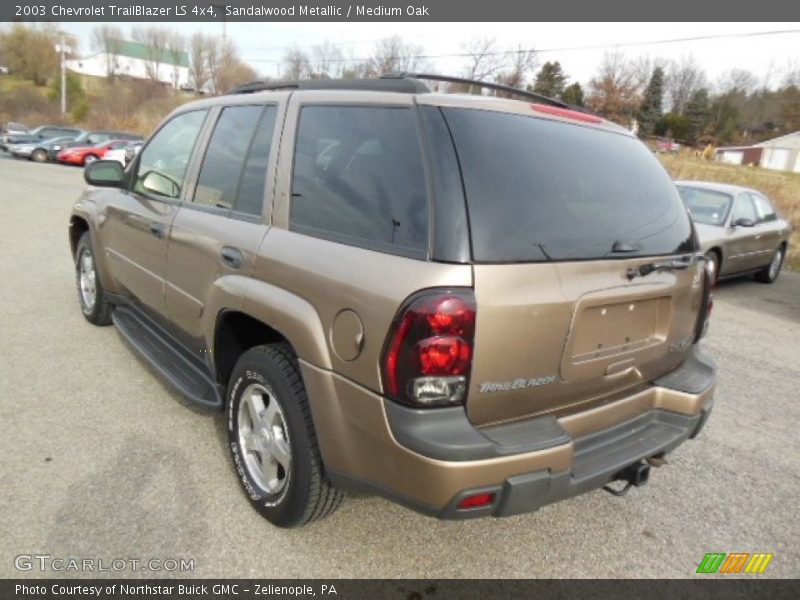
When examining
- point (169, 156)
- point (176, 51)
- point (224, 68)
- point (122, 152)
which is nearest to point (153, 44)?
point (176, 51)

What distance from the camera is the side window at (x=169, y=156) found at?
332 cm

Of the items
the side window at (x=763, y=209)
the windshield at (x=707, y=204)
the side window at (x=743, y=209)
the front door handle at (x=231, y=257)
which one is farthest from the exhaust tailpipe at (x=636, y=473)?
the side window at (x=763, y=209)

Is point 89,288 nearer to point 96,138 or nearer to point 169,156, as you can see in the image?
point 169,156

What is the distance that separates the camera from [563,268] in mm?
1953

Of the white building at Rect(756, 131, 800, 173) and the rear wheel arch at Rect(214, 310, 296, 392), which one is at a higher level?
the white building at Rect(756, 131, 800, 173)

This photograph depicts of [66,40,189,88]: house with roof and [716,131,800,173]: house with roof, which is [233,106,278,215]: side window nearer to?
[716,131,800,173]: house with roof

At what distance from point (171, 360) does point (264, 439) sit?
1153mm

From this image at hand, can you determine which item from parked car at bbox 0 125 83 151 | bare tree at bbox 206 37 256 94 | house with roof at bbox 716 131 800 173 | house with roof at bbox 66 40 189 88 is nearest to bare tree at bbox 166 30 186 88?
house with roof at bbox 66 40 189 88

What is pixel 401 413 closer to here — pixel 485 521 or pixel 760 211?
pixel 485 521

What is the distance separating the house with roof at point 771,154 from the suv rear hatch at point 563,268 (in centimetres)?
6563

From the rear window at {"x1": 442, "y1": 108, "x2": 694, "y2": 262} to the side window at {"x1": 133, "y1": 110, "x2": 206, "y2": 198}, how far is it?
1.99m

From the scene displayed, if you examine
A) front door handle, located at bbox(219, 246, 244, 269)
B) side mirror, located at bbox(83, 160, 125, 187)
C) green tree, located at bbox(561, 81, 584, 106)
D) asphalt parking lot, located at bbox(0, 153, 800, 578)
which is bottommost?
asphalt parking lot, located at bbox(0, 153, 800, 578)
